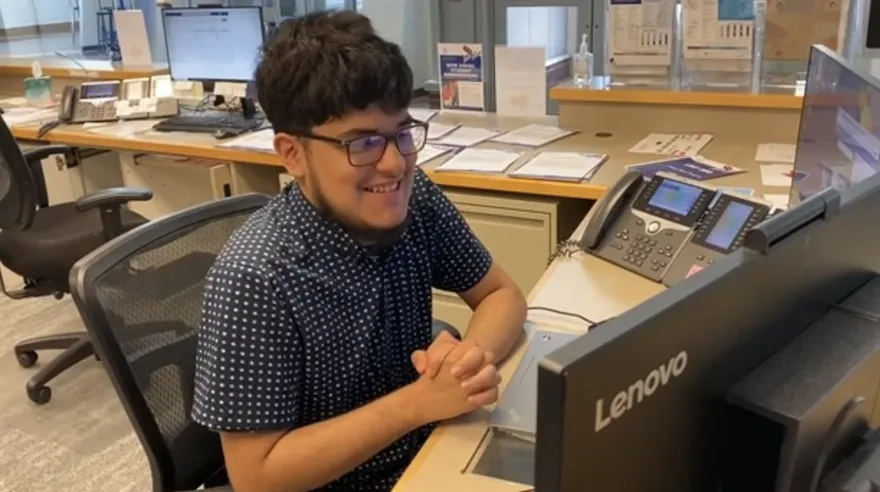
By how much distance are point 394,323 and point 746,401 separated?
73 centimetres

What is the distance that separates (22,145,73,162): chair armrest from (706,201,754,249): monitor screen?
7.30 feet

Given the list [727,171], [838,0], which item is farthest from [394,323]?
[838,0]

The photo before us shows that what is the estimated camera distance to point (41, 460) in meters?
2.31

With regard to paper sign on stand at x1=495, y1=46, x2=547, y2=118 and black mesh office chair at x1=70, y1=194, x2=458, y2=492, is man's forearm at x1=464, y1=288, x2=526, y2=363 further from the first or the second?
paper sign on stand at x1=495, y1=46, x2=547, y2=118

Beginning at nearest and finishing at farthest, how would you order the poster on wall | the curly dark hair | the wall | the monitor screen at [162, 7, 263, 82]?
the curly dark hair, the poster on wall, the monitor screen at [162, 7, 263, 82], the wall

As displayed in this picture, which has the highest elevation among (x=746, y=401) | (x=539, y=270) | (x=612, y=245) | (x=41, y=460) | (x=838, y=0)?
(x=838, y=0)

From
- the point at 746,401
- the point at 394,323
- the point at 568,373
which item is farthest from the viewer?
the point at 394,323

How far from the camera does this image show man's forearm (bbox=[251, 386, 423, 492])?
3.34 feet

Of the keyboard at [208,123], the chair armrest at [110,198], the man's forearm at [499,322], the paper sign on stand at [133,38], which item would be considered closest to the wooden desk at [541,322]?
the man's forearm at [499,322]

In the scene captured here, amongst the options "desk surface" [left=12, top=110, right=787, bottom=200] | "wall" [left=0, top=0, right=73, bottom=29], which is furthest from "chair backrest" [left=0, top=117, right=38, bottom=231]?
"wall" [left=0, top=0, right=73, bottom=29]

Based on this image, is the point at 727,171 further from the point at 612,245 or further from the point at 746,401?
the point at 746,401

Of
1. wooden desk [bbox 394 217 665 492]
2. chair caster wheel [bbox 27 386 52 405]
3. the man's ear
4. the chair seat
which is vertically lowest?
chair caster wheel [bbox 27 386 52 405]

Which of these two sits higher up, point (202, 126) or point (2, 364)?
point (202, 126)

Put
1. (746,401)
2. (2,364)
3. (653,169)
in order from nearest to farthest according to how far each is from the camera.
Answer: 1. (746,401)
2. (653,169)
3. (2,364)
